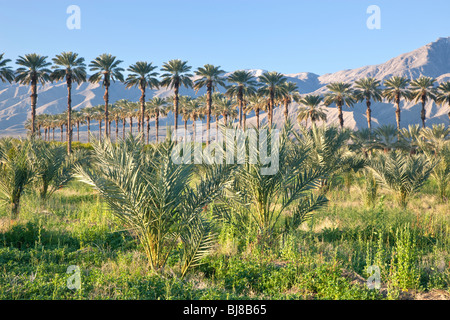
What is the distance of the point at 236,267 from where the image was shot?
18.6 ft

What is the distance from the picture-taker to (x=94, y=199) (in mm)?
13656

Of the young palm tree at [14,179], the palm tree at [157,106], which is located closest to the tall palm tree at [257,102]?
the palm tree at [157,106]

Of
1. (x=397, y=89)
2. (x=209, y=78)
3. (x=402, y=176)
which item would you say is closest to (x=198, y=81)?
(x=209, y=78)

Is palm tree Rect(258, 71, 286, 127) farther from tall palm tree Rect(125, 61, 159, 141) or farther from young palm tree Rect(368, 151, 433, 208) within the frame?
young palm tree Rect(368, 151, 433, 208)

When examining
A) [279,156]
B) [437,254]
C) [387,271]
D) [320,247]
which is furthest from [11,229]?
[437,254]

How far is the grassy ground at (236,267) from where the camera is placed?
15.7 feet

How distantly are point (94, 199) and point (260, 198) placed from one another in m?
8.96

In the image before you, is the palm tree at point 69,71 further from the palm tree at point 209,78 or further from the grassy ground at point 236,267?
the grassy ground at point 236,267

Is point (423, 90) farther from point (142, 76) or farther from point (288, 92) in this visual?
point (142, 76)

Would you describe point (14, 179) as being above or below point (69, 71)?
below

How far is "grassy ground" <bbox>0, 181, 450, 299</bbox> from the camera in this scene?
15.7 ft

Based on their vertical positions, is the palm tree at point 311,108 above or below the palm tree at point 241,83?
below

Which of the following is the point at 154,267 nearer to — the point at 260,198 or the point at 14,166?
the point at 260,198

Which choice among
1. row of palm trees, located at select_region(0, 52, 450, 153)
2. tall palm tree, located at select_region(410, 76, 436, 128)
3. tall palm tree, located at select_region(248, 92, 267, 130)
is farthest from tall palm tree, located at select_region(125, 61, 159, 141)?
tall palm tree, located at select_region(410, 76, 436, 128)
